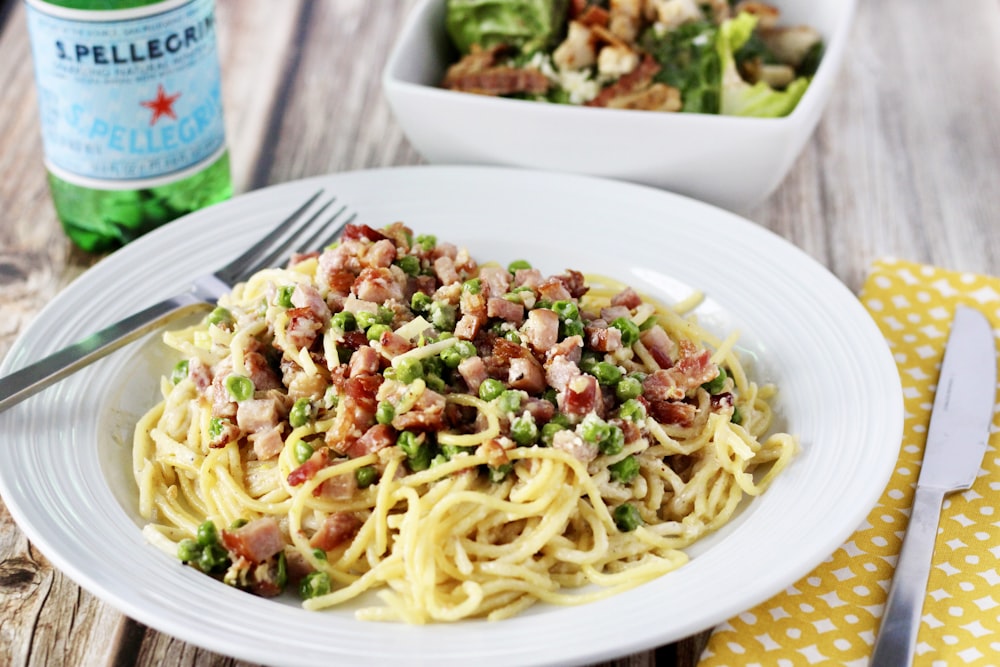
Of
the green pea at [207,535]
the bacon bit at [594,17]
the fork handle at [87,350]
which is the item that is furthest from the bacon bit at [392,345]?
the bacon bit at [594,17]

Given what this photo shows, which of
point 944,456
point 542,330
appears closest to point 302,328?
point 542,330

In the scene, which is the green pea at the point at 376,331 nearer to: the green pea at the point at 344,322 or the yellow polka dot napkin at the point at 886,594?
the green pea at the point at 344,322

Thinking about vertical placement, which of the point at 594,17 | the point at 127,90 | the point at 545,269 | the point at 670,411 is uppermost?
the point at 594,17

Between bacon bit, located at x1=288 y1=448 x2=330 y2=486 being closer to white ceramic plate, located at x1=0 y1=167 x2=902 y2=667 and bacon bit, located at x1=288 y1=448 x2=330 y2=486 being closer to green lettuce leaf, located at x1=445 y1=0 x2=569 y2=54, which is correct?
white ceramic plate, located at x1=0 y1=167 x2=902 y2=667

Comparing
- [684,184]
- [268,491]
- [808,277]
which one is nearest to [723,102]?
[684,184]

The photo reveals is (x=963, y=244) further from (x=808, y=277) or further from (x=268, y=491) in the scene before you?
(x=268, y=491)

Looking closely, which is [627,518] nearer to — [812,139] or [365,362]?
[365,362]
